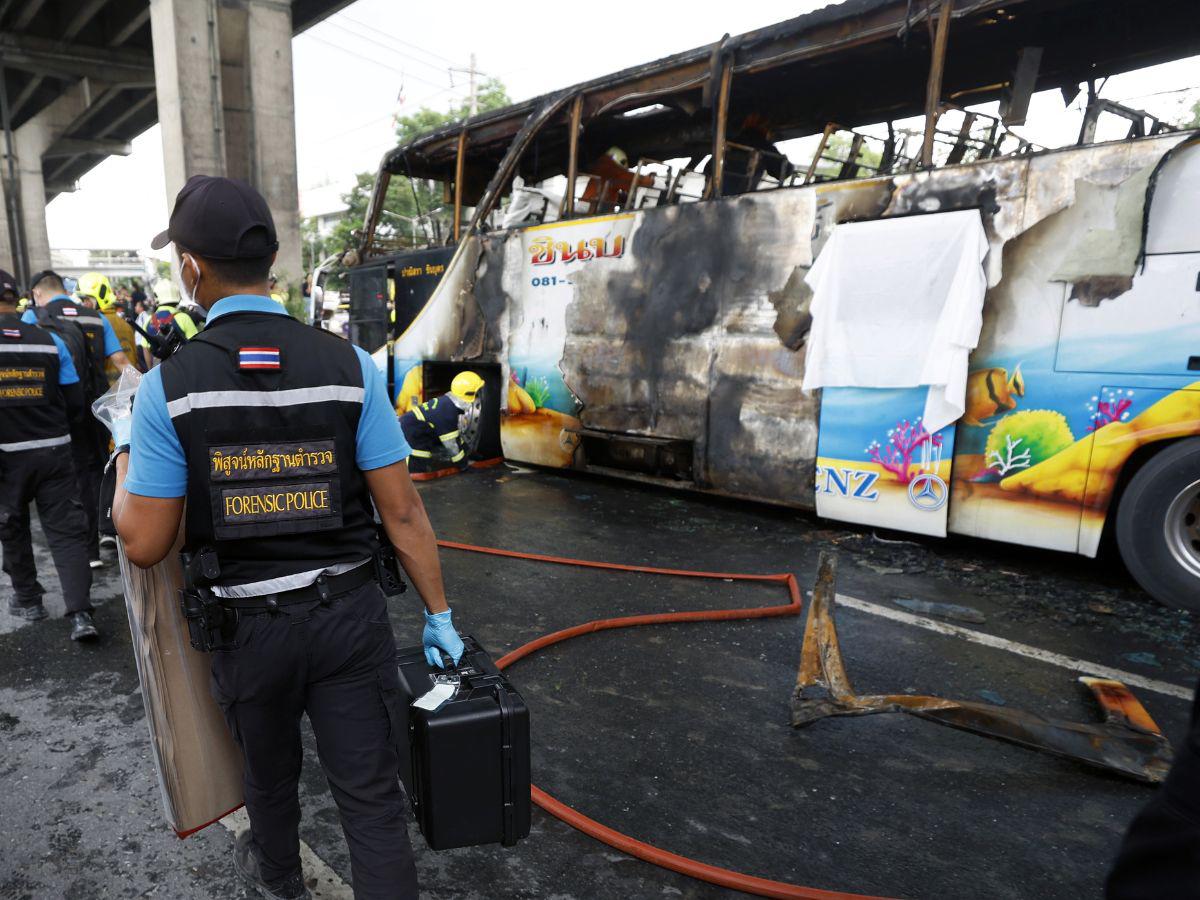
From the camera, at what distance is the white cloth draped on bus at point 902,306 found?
469 centimetres

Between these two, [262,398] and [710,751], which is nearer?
[262,398]

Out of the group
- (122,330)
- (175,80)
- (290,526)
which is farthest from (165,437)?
(175,80)

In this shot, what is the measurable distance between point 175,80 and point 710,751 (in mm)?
17635

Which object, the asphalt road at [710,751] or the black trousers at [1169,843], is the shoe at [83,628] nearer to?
the asphalt road at [710,751]

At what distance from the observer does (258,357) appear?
1540mm

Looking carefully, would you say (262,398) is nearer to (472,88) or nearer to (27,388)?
(27,388)

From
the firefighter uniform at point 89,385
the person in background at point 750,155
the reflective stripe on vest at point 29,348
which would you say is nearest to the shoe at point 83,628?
the firefighter uniform at point 89,385

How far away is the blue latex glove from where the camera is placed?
6.16 ft

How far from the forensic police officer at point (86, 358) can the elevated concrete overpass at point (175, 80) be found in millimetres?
8037

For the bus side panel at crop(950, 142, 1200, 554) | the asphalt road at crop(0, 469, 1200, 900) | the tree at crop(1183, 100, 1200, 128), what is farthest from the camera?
the tree at crop(1183, 100, 1200, 128)

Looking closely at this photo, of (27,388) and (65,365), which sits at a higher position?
(65,365)

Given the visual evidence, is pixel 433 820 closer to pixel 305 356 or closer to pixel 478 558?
pixel 305 356

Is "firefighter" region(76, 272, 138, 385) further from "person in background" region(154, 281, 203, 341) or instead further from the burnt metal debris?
the burnt metal debris

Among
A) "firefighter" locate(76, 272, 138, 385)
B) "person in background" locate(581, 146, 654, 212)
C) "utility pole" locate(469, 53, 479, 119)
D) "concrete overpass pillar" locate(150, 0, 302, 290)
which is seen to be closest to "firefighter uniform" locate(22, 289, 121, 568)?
"firefighter" locate(76, 272, 138, 385)
